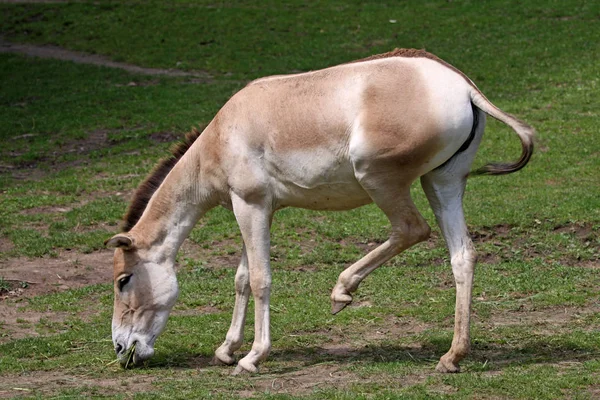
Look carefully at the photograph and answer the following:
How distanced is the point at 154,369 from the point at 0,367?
46.5 inches

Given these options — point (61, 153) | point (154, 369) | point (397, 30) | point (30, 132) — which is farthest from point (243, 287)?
point (397, 30)

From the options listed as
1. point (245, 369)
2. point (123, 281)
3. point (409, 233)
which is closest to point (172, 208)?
point (123, 281)

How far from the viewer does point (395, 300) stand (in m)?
8.64

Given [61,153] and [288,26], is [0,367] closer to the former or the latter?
[61,153]

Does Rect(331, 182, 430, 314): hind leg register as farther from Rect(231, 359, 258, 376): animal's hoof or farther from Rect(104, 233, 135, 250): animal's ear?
Rect(104, 233, 135, 250): animal's ear

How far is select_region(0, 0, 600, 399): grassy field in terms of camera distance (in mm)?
6738

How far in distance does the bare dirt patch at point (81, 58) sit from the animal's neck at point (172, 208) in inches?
494

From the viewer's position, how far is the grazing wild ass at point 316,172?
255 inches

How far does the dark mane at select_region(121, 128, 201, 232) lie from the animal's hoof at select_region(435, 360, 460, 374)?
2638mm

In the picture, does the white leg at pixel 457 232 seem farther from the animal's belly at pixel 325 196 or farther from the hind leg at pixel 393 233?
the animal's belly at pixel 325 196

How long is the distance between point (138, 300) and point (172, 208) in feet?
2.49

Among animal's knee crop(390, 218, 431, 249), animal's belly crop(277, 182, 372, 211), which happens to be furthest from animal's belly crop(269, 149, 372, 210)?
animal's knee crop(390, 218, 431, 249)

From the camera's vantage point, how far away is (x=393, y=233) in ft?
21.9

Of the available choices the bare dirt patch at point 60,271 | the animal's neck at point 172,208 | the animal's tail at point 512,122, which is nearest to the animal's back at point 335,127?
the animal's tail at point 512,122
